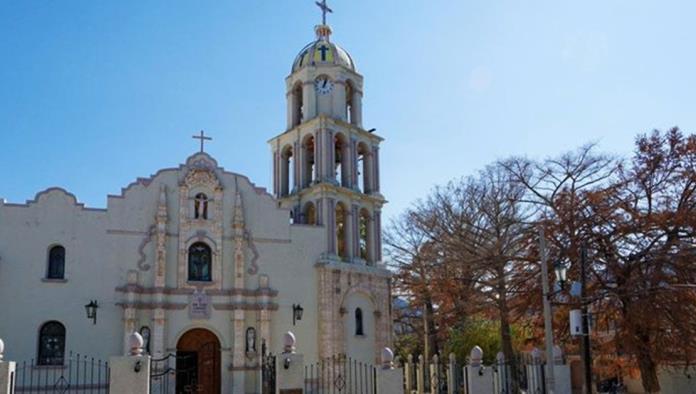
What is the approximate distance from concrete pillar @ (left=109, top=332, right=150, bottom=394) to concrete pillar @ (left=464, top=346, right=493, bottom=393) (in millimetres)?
8402

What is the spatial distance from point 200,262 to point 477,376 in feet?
44.0

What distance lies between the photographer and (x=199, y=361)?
27.8 metres

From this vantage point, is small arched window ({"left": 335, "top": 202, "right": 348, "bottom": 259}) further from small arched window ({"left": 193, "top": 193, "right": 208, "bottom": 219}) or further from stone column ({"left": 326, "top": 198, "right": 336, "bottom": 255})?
small arched window ({"left": 193, "top": 193, "right": 208, "bottom": 219})

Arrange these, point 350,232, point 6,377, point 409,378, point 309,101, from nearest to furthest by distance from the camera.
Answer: point 6,377, point 409,378, point 350,232, point 309,101

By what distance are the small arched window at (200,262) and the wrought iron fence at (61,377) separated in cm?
474

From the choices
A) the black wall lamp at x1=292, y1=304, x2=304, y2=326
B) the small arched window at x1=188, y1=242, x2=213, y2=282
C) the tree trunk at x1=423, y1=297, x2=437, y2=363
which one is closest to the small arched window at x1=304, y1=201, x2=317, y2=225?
the black wall lamp at x1=292, y1=304, x2=304, y2=326

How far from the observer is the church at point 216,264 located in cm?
2627

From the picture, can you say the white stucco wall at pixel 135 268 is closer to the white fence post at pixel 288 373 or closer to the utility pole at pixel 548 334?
the white fence post at pixel 288 373

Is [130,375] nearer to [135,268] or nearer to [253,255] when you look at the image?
[135,268]

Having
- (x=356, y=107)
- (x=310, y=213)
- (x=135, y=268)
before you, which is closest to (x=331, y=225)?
(x=310, y=213)

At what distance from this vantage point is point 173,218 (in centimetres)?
2839

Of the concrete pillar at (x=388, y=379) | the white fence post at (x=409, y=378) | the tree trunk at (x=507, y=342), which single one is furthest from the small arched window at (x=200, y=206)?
the concrete pillar at (x=388, y=379)

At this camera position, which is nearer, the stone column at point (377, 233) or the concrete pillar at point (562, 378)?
the concrete pillar at point (562, 378)

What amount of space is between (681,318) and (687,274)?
A: 136 centimetres
